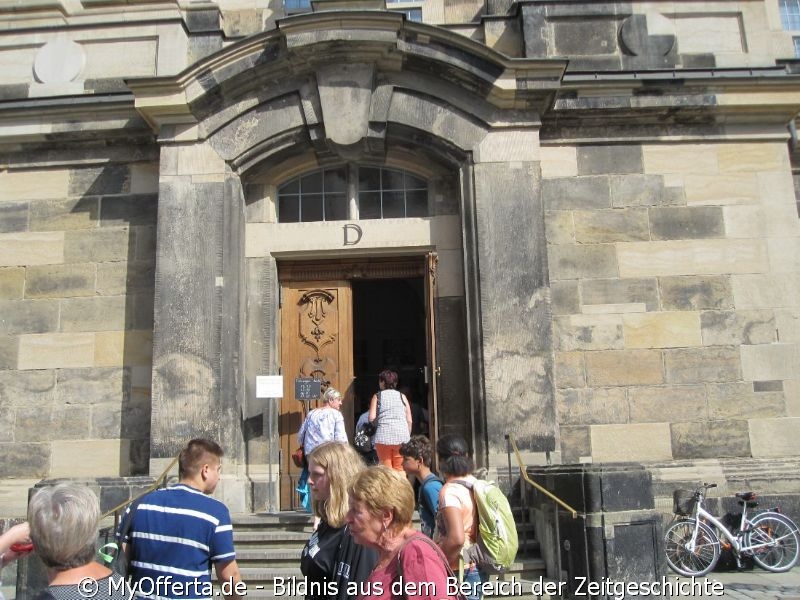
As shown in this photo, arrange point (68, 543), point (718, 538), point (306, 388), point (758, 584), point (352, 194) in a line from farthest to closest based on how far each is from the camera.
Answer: point (352, 194), point (306, 388), point (718, 538), point (758, 584), point (68, 543)

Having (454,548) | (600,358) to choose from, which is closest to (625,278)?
(600,358)

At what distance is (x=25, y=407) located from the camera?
9.09 meters

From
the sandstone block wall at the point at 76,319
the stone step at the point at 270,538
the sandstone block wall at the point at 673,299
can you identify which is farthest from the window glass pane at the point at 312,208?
the stone step at the point at 270,538

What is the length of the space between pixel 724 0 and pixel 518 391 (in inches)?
221

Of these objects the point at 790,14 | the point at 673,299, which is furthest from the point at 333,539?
the point at 790,14

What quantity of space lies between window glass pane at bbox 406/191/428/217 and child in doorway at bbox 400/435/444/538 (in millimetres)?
5142

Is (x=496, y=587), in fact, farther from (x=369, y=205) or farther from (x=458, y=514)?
(x=369, y=205)

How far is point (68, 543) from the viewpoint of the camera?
2619mm

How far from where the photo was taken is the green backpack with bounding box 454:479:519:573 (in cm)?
419

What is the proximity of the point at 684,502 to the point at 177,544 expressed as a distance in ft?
19.1

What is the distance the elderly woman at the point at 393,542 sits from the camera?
8.73 feet

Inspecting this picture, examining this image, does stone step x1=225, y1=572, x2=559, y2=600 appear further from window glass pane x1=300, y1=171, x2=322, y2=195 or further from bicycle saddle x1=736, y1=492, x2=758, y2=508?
window glass pane x1=300, y1=171, x2=322, y2=195

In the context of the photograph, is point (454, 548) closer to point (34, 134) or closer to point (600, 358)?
point (600, 358)

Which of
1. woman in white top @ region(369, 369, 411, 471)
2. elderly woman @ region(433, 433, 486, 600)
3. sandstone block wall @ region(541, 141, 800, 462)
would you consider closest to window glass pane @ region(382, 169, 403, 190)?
sandstone block wall @ region(541, 141, 800, 462)
